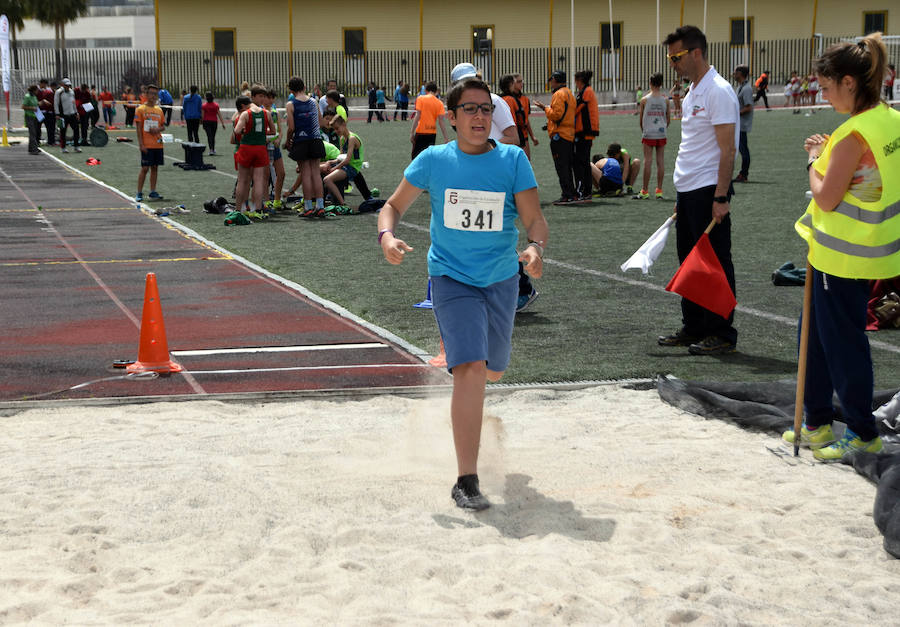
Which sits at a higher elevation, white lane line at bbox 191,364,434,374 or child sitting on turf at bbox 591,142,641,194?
child sitting on turf at bbox 591,142,641,194

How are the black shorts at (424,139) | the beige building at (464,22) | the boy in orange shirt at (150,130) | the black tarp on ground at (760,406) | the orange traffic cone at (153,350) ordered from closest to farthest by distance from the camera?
the black tarp on ground at (760,406) → the orange traffic cone at (153,350) → the black shorts at (424,139) → the boy in orange shirt at (150,130) → the beige building at (464,22)

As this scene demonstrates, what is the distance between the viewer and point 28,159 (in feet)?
104

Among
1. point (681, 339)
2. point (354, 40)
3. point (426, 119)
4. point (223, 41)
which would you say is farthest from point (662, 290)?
point (223, 41)

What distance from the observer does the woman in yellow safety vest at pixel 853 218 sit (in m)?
5.09

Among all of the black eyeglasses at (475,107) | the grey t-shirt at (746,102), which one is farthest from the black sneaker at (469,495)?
the grey t-shirt at (746,102)

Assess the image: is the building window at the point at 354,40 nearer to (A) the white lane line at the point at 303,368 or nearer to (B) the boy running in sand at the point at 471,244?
(A) the white lane line at the point at 303,368

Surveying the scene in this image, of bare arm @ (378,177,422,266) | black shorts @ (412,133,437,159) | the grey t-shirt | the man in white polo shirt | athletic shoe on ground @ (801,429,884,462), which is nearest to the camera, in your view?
bare arm @ (378,177,422,266)

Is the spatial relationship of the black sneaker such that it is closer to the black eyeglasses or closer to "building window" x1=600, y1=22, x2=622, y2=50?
the black eyeglasses

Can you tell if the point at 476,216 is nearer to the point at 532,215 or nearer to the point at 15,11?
the point at 532,215

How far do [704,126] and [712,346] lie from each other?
5.19 ft

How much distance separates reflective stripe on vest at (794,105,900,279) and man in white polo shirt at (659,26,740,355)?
222 cm

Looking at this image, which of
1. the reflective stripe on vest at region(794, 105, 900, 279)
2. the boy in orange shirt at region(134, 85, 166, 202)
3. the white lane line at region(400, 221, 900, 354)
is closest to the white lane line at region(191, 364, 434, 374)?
the reflective stripe on vest at region(794, 105, 900, 279)

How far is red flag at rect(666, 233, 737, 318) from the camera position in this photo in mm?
7508

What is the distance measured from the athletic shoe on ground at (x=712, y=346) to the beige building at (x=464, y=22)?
54.9 meters
